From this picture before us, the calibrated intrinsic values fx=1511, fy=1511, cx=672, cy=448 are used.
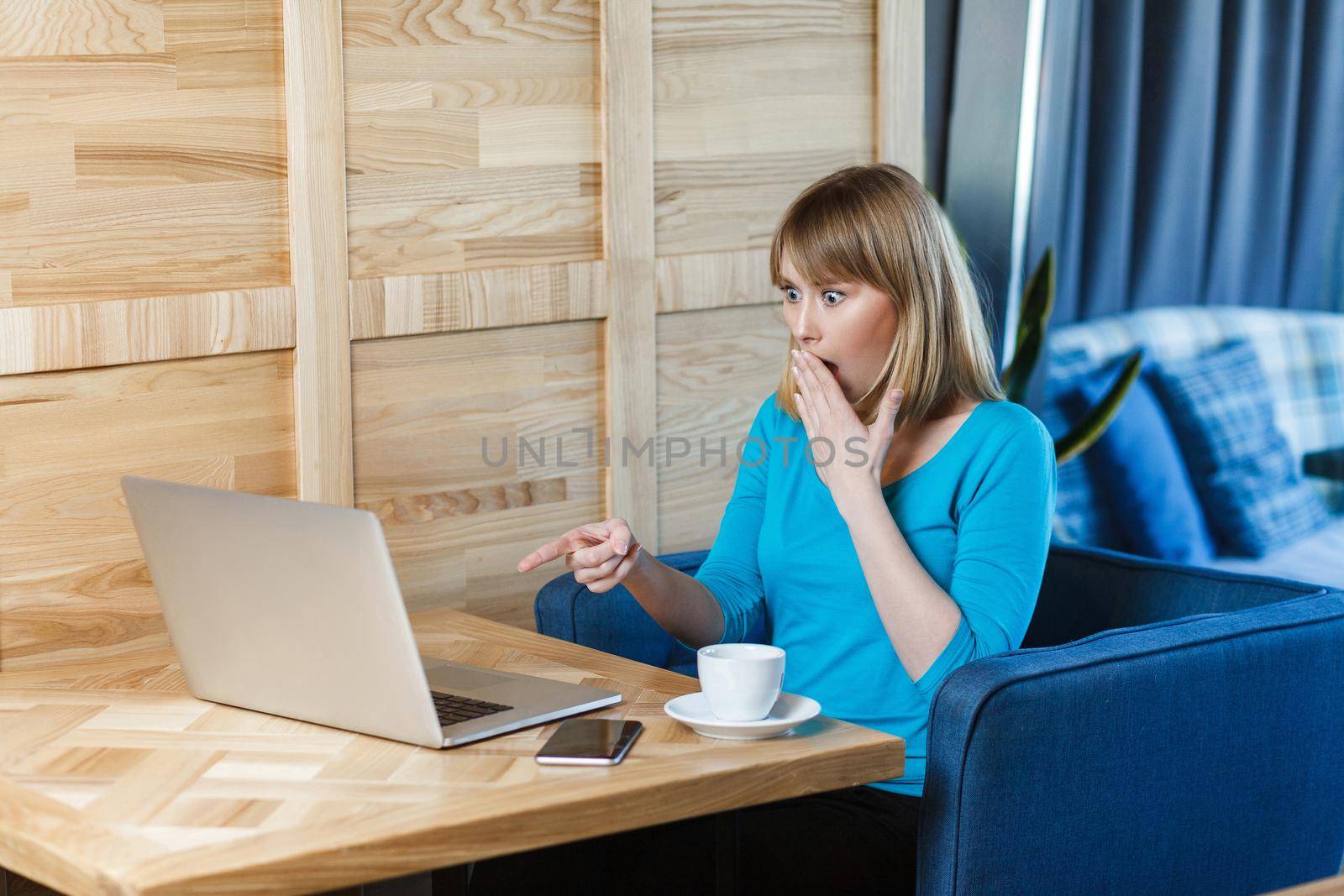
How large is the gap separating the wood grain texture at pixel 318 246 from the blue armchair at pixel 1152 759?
945 mm

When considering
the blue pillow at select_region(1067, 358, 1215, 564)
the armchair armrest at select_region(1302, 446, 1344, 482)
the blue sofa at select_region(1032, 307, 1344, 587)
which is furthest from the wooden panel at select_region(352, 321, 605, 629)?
the armchair armrest at select_region(1302, 446, 1344, 482)

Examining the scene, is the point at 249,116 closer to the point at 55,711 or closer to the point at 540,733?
the point at 55,711

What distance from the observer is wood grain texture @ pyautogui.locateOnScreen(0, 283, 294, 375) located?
1.81 meters

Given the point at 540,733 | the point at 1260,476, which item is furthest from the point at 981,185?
the point at 540,733

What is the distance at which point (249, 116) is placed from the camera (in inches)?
78.2

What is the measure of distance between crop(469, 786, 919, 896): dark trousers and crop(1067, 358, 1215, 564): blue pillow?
2.14 metres

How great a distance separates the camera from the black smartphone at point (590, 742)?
1.38 metres

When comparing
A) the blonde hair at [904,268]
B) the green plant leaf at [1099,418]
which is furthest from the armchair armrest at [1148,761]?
the green plant leaf at [1099,418]

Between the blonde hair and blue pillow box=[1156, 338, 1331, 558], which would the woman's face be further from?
blue pillow box=[1156, 338, 1331, 558]

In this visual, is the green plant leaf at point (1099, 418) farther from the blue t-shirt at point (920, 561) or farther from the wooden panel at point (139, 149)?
the wooden panel at point (139, 149)

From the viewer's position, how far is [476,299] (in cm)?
219

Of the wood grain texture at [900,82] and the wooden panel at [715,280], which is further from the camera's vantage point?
the wood grain texture at [900,82]

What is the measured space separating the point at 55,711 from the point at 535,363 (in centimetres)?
93

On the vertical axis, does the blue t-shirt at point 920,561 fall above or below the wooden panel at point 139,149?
below
